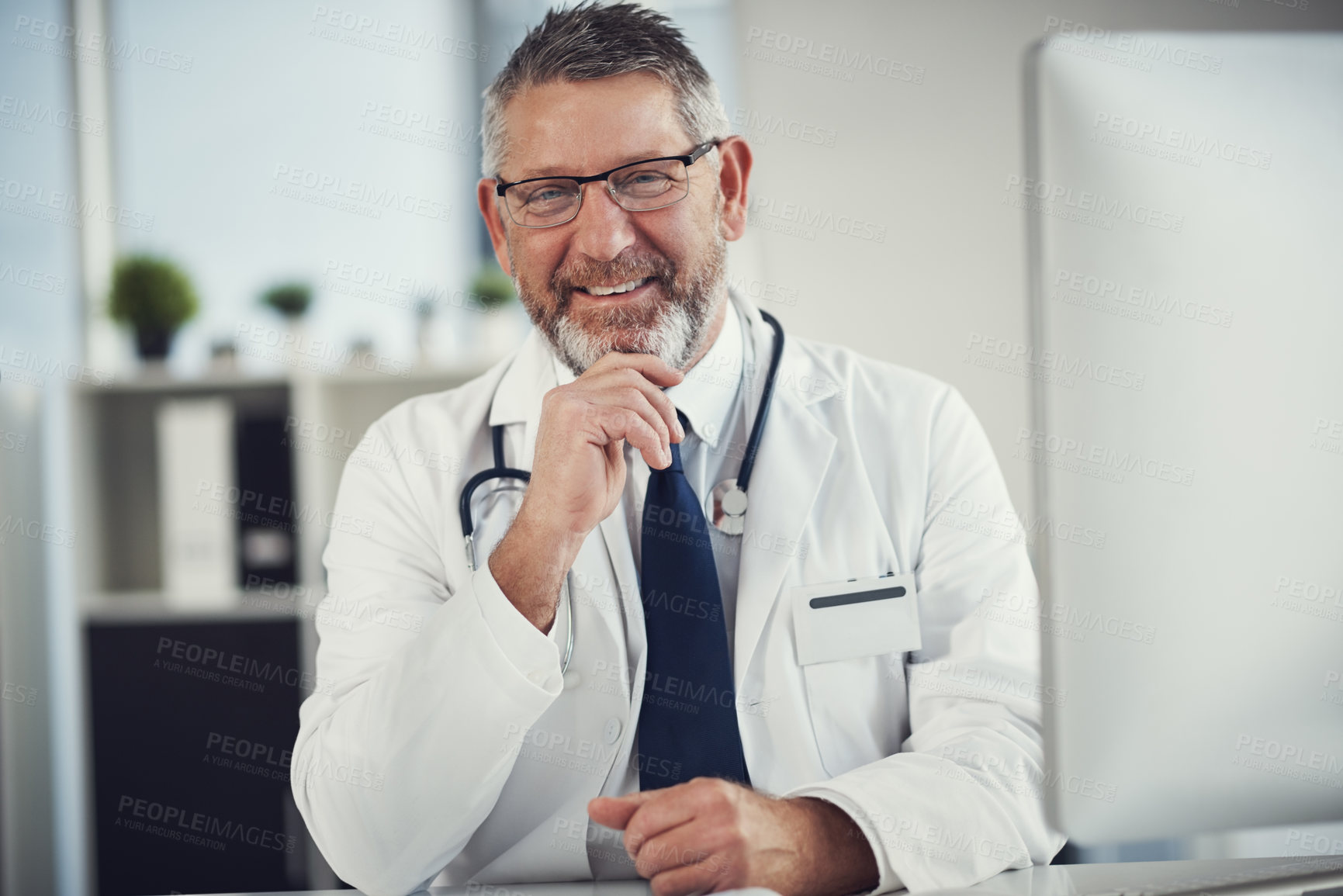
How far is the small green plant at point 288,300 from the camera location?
2607 millimetres

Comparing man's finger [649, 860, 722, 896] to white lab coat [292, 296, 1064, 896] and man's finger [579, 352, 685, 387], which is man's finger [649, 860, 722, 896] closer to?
white lab coat [292, 296, 1064, 896]

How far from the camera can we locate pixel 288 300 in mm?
2605

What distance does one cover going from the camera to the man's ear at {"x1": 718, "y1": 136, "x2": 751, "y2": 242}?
141cm

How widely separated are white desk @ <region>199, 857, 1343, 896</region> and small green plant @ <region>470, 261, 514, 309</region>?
6.16ft

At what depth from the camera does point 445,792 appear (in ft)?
3.29

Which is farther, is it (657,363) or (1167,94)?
(657,363)

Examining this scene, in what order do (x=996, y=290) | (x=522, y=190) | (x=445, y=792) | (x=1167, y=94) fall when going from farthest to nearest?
1. (x=996, y=290)
2. (x=522, y=190)
3. (x=445, y=792)
4. (x=1167, y=94)

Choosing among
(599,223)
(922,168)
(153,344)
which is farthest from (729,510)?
(153,344)

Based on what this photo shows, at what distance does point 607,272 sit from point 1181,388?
82 cm

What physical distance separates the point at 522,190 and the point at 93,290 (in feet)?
7.73

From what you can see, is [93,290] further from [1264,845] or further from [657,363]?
[1264,845]

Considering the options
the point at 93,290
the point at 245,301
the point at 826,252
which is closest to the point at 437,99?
the point at 245,301

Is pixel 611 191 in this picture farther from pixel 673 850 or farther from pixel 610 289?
pixel 673 850

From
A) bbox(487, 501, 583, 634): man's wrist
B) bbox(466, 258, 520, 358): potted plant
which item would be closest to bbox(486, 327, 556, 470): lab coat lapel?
bbox(487, 501, 583, 634): man's wrist
